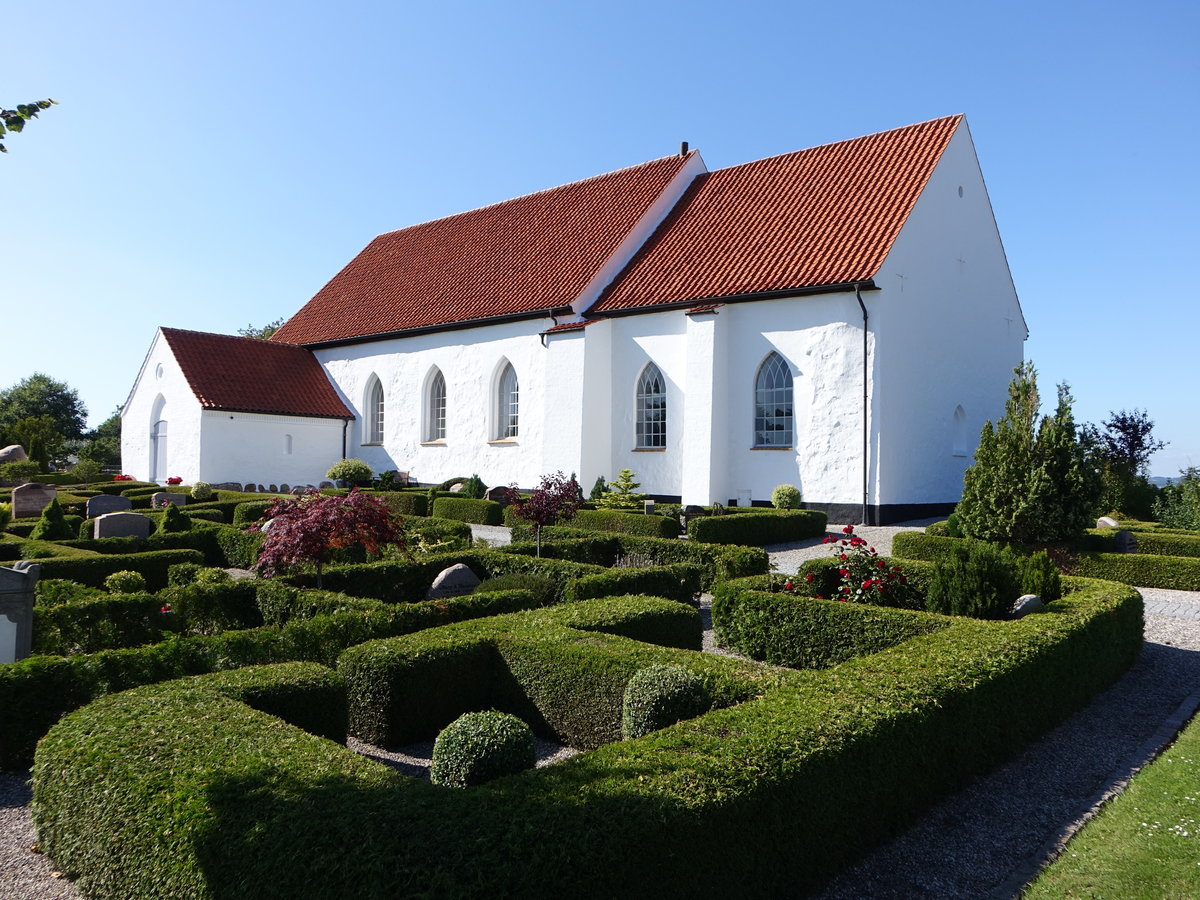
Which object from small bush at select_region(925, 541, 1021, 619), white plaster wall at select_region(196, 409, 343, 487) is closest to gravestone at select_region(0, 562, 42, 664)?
small bush at select_region(925, 541, 1021, 619)

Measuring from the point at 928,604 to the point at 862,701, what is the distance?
4.13 m

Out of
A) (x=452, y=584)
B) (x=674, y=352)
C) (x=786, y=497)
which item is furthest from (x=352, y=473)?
(x=452, y=584)

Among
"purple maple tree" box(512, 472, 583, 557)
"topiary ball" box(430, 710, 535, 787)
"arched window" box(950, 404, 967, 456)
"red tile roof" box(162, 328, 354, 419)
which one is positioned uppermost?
"red tile roof" box(162, 328, 354, 419)

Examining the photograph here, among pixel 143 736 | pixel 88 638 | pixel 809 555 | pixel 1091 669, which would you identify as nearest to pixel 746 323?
pixel 809 555

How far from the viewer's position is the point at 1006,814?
4848 millimetres

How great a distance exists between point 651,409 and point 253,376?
1362cm

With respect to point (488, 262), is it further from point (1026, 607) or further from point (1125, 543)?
point (1026, 607)

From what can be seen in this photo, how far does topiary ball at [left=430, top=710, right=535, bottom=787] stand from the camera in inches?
179

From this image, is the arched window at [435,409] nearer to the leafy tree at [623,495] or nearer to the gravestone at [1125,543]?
the leafy tree at [623,495]

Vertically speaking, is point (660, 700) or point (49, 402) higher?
point (49, 402)

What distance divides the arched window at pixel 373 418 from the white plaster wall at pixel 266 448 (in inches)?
36.4

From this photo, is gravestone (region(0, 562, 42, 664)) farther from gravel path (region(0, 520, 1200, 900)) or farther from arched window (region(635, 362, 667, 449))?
arched window (region(635, 362, 667, 449))

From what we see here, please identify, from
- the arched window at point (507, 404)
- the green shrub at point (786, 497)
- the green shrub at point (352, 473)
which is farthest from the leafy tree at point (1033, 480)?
the green shrub at point (352, 473)

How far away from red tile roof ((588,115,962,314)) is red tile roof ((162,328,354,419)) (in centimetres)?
1115
